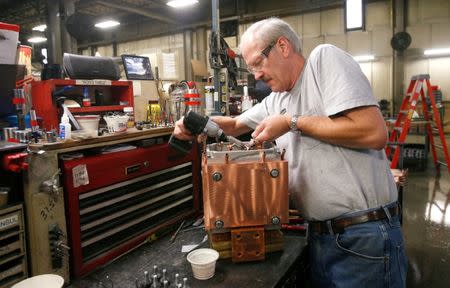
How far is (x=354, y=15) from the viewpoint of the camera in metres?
7.23

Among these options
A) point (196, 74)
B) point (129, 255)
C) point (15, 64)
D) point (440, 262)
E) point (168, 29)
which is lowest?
point (440, 262)

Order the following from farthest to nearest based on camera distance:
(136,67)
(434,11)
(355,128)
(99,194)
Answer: (434,11) < (136,67) < (99,194) < (355,128)

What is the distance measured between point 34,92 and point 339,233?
1.56 m

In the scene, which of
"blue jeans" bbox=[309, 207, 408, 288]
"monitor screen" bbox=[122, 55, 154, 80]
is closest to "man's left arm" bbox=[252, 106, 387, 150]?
"blue jeans" bbox=[309, 207, 408, 288]

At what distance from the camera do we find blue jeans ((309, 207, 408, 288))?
107 cm

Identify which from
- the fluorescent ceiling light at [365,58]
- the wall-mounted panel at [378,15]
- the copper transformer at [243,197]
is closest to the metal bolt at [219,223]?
the copper transformer at [243,197]

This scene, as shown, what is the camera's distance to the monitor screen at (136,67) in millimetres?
2408

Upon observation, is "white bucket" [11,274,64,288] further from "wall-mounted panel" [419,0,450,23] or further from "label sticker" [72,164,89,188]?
→ "wall-mounted panel" [419,0,450,23]

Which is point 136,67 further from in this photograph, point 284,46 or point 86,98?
point 284,46

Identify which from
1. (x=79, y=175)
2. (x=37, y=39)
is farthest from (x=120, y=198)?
(x=37, y=39)

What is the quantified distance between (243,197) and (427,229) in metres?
2.68

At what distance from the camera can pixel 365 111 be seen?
1.00 meters

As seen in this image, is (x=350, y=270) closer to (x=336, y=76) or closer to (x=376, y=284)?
(x=376, y=284)

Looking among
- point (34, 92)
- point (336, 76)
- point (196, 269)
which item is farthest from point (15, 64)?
point (336, 76)
